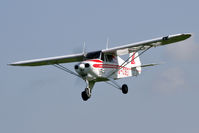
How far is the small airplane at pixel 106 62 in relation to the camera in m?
30.9

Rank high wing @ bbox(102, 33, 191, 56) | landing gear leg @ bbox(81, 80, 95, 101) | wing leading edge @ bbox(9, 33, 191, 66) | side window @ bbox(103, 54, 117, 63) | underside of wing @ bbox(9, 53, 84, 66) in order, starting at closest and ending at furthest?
1. high wing @ bbox(102, 33, 191, 56)
2. wing leading edge @ bbox(9, 33, 191, 66)
3. landing gear leg @ bbox(81, 80, 95, 101)
4. side window @ bbox(103, 54, 117, 63)
5. underside of wing @ bbox(9, 53, 84, 66)

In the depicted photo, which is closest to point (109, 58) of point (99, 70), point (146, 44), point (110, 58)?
point (110, 58)

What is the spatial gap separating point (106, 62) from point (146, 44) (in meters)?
2.50

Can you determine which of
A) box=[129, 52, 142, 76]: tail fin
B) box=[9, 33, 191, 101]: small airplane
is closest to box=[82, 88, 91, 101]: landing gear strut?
box=[9, 33, 191, 101]: small airplane

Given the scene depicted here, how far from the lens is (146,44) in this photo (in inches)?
1257

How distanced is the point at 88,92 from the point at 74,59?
364 centimetres

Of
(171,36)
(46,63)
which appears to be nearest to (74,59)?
(46,63)

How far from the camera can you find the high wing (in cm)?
3082

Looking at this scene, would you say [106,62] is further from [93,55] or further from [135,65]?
[135,65]

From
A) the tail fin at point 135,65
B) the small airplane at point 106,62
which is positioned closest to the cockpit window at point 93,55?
the small airplane at point 106,62

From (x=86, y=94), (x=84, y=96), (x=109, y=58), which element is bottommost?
(x=84, y=96)

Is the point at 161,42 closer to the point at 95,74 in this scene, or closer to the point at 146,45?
the point at 146,45

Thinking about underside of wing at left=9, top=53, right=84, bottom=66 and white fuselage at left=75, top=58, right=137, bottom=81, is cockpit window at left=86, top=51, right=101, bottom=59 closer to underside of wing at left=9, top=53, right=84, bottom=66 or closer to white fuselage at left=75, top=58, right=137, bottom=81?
white fuselage at left=75, top=58, right=137, bottom=81

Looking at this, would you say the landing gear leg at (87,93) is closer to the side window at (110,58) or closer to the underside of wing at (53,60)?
the side window at (110,58)
